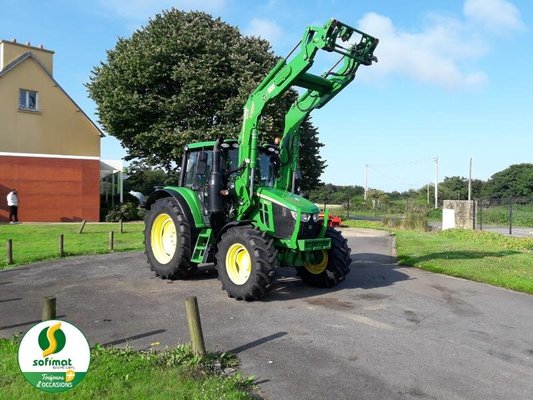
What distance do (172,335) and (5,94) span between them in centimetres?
2537

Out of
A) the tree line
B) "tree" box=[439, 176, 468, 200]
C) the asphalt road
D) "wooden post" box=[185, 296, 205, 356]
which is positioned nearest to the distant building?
the asphalt road

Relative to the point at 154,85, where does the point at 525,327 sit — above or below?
below

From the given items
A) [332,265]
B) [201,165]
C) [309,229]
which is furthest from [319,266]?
[201,165]

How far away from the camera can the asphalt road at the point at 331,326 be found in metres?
4.96

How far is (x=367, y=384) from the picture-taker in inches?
191

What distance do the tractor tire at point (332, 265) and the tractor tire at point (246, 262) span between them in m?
1.65

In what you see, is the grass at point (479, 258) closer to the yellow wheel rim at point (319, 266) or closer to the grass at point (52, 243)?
the yellow wheel rim at point (319, 266)

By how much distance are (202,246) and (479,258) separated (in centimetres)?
810

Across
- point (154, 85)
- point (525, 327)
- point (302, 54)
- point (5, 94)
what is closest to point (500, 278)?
point (525, 327)

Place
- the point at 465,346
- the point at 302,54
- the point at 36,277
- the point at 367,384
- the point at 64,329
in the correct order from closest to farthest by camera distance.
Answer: the point at 64,329
the point at 367,384
the point at 465,346
the point at 302,54
the point at 36,277

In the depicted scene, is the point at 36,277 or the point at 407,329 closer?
the point at 407,329

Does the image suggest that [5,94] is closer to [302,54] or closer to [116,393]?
[302,54]

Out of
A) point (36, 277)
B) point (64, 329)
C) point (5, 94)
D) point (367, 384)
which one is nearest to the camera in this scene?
point (64, 329)

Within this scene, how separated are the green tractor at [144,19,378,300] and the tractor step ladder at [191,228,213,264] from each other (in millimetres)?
19
